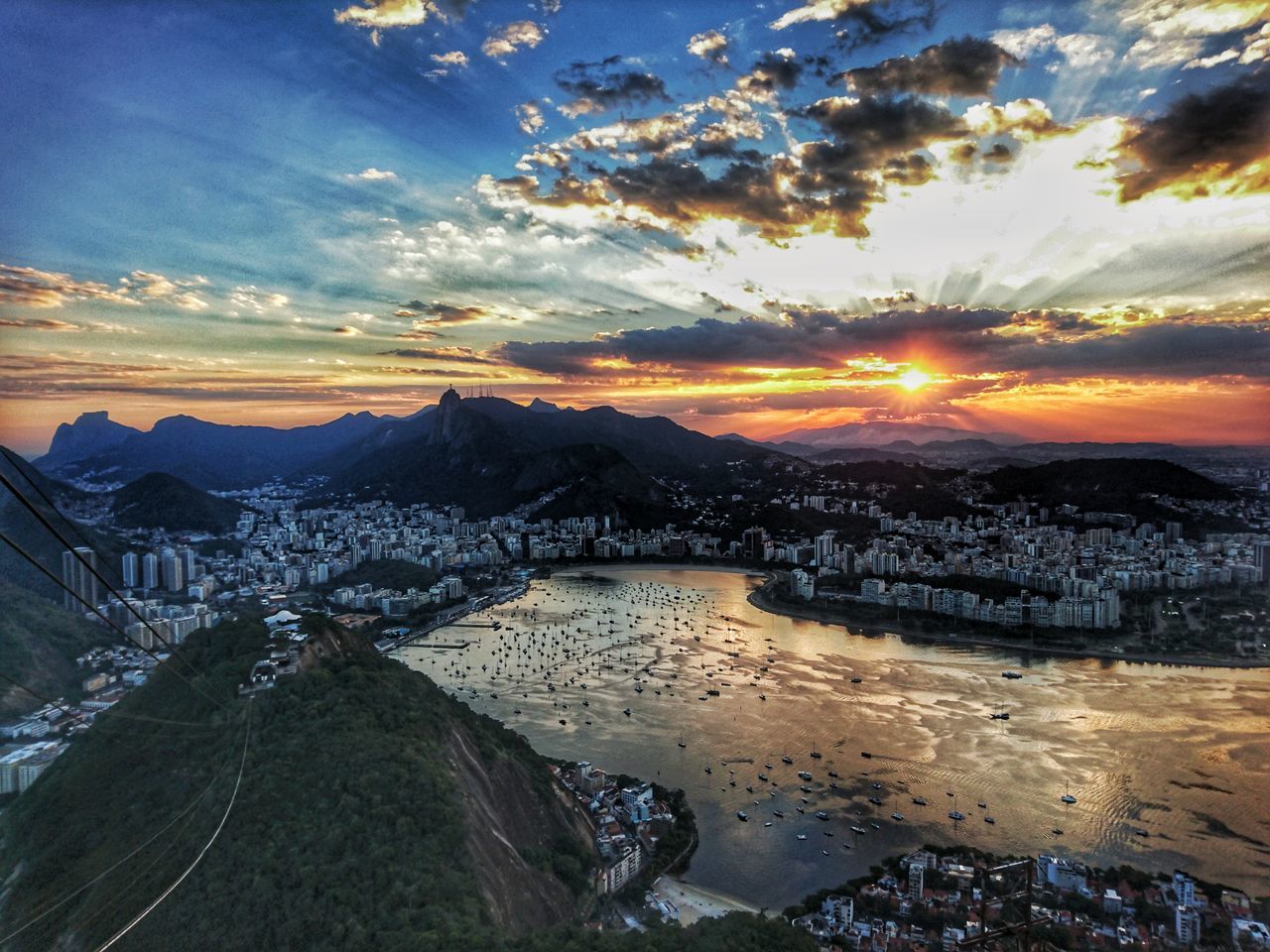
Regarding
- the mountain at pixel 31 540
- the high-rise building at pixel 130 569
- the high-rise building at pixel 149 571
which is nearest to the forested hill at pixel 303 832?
the mountain at pixel 31 540

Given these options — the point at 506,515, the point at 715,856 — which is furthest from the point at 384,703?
the point at 506,515

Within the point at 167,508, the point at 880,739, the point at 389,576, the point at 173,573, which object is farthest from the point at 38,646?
the point at 167,508

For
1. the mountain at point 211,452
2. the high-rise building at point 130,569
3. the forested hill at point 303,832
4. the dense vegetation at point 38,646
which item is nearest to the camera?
the forested hill at point 303,832

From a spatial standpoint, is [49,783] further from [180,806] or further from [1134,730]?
[1134,730]

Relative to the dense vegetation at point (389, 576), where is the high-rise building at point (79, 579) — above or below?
above

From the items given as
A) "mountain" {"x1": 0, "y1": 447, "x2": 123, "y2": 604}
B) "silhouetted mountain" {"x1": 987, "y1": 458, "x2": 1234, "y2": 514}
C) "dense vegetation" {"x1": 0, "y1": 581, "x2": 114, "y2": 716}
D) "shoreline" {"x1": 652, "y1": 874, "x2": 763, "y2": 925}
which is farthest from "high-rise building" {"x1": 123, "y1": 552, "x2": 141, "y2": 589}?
"silhouetted mountain" {"x1": 987, "y1": 458, "x2": 1234, "y2": 514}

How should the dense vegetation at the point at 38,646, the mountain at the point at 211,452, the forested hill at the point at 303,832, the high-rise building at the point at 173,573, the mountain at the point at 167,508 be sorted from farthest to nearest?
the mountain at the point at 211,452
the mountain at the point at 167,508
the high-rise building at the point at 173,573
the dense vegetation at the point at 38,646
the forested hill at the point at 303,832

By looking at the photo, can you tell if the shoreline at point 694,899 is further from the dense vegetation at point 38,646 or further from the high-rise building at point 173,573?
the high-rise building at point 173,573

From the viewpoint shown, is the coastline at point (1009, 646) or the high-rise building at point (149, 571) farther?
the high-rise building at point (149, 571)

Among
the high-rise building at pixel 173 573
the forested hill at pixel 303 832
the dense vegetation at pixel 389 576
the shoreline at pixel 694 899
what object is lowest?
the dense vegetation at pixel 389 576
